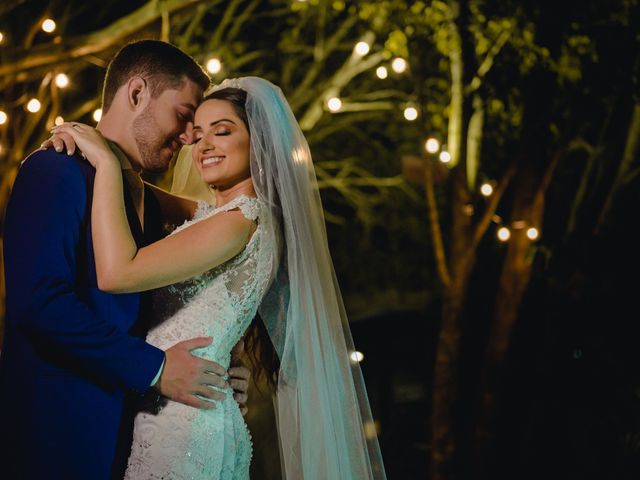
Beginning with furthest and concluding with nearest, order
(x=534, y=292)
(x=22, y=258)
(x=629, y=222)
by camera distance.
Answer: (x=534, y=292)
(x=629, y=222)
(x=22, y=258)

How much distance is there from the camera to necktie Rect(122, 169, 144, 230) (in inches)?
104

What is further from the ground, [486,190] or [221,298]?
[486,190]

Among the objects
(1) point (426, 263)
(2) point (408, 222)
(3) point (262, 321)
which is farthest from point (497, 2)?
(1) point (426, 263)

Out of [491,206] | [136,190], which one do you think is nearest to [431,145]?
[491,206]

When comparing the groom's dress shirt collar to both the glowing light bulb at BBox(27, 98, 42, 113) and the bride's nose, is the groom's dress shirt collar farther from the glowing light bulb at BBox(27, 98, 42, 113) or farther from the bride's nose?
the glowing light bulb at BBox(27, 98, 42, 113)

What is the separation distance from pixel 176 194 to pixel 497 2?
140 inches

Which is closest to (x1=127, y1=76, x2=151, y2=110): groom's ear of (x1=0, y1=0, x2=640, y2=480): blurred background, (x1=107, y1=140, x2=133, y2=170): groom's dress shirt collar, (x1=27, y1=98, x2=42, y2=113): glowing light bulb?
(x1=107, y1=140, x2=133, y2=170): groom's dress shirt collar

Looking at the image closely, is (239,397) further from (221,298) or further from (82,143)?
(82,143)

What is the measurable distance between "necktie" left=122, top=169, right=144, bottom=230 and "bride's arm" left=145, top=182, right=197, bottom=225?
34cm

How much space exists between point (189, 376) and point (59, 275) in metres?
0.56

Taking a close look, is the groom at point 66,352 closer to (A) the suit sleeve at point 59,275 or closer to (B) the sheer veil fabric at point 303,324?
(A) the suit sleeve at point 59,275

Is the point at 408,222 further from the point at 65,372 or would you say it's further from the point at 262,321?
the point at 65,372

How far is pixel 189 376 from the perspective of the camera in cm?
238

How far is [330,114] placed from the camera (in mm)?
9953
